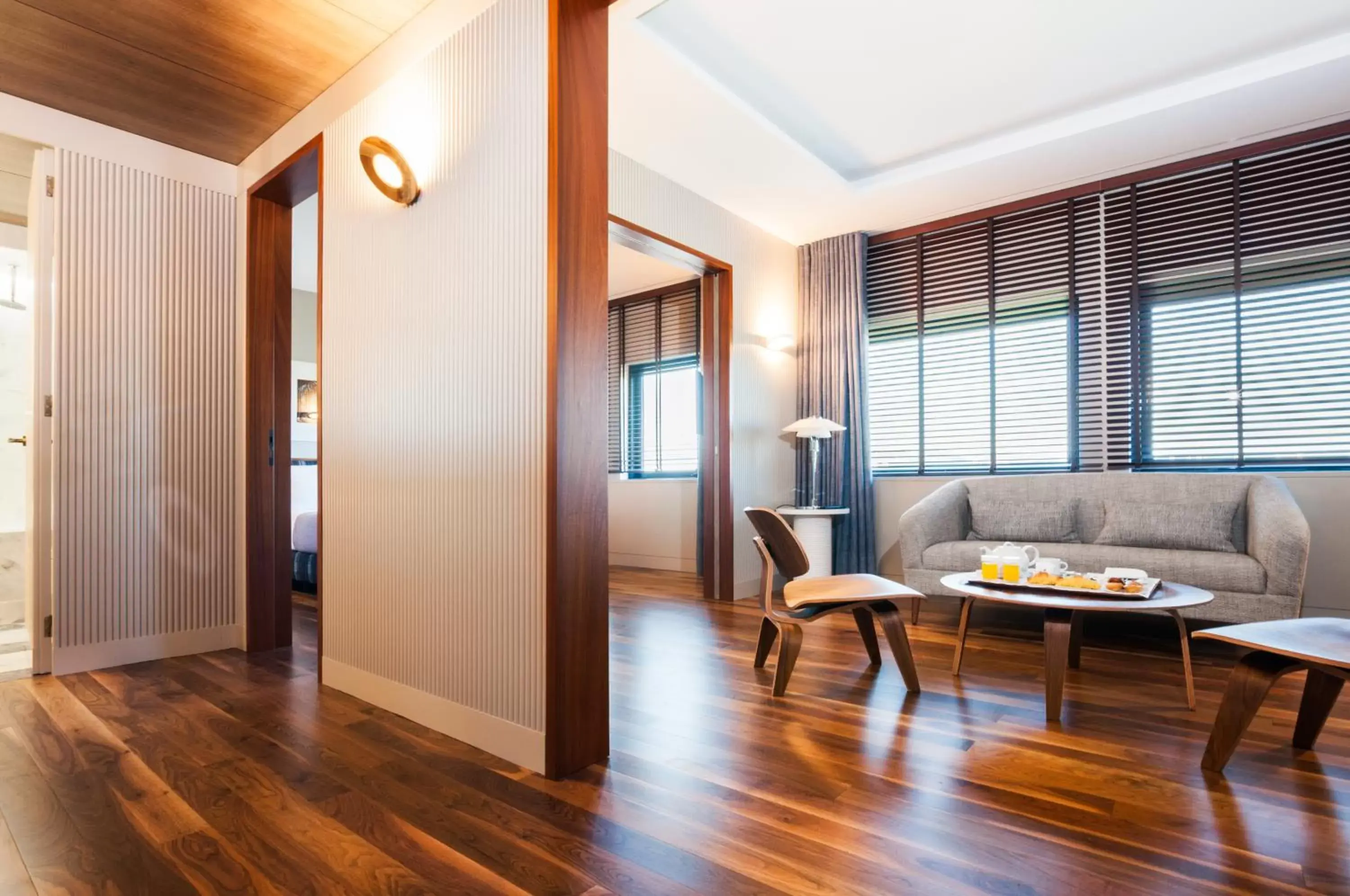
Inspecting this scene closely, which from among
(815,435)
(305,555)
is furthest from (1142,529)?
(305,555)

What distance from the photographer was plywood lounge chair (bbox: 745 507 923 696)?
2736 mm

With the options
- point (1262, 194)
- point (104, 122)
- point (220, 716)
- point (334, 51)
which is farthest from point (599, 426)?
point (1262, 194)

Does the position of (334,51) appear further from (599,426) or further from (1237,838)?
(1237,838)

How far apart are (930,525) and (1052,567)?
125 cm

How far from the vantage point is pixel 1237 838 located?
5.24ft

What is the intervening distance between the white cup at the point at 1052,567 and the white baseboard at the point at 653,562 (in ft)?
10.7

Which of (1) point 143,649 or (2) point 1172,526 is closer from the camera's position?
(1) point 143,649

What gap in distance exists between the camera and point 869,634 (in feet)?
10.2

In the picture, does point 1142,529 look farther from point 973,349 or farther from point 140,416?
point 140,416

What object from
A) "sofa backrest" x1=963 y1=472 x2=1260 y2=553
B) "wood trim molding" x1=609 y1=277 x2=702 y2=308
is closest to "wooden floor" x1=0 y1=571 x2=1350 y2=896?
"sofa backrest" x1=963 y1=472 x2=1260 y2=553

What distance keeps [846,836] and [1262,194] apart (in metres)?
4.44

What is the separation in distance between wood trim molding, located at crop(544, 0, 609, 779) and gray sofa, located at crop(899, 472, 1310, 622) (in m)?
2.46

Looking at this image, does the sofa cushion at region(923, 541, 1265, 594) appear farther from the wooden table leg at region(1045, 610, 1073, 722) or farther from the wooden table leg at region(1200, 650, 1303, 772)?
the wooden table leg at region(1200, 650, 1303, 772)

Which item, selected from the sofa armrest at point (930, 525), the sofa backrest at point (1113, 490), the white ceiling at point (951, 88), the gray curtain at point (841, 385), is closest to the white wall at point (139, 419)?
the white ceiling at point (951, 88)
